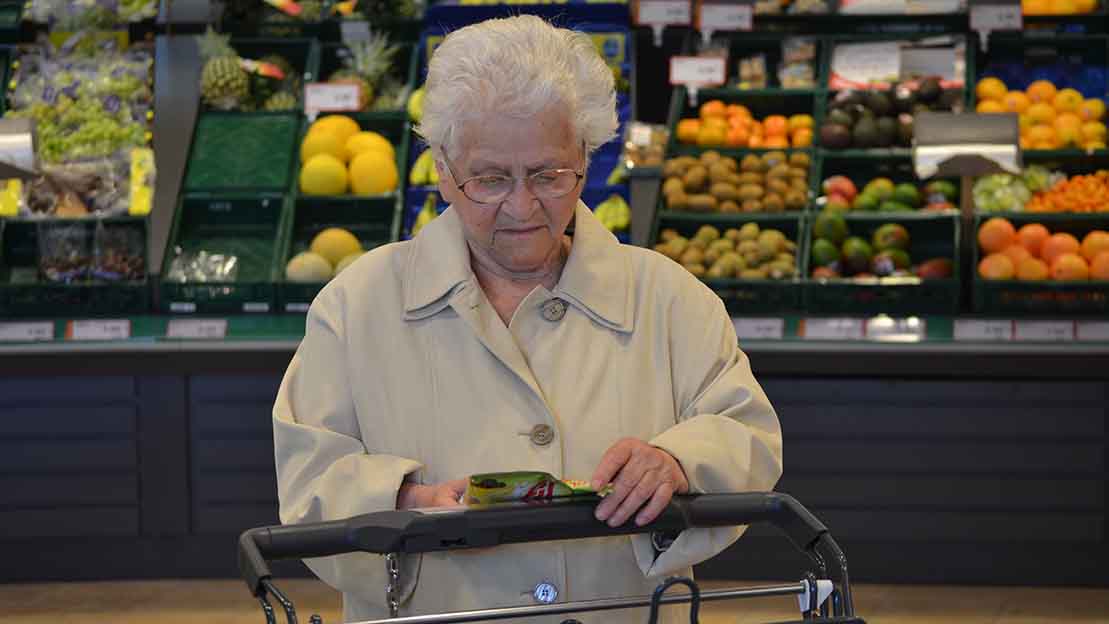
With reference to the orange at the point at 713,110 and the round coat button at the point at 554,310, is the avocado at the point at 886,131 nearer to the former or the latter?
the orange at the point at 713,110

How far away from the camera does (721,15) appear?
5824mm

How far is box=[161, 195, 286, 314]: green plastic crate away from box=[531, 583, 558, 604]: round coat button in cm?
330

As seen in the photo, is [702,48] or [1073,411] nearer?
→ [1073,411]

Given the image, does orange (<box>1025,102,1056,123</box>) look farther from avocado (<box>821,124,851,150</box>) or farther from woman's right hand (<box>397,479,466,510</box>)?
woman's right hand (<box>397,479,466,510</box>)

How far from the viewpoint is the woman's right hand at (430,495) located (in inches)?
76.9

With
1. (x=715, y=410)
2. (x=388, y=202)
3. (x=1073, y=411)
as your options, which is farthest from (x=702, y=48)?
(x=715, y=410)

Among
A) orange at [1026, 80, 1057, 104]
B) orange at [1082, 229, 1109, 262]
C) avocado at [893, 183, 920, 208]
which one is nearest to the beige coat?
orange at [1082, 229, 1109, 262]

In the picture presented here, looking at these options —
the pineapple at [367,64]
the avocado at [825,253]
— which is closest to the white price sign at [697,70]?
the avocado at [825,253]

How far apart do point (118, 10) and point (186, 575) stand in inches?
89.7

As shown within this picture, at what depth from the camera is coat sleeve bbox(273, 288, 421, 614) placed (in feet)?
6.52

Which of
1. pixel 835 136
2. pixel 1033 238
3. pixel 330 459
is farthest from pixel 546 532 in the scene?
pixel 835 136

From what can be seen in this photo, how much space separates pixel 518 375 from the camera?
2055mm

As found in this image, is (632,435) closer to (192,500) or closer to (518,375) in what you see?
(518,375)

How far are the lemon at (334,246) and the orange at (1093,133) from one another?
8.55 feet
